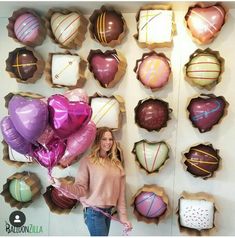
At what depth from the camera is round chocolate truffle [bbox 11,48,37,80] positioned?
9.10 feet

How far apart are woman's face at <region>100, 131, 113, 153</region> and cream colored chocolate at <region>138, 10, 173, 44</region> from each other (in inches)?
30.1

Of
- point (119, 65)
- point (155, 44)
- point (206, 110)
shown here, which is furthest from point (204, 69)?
point (119, 65)

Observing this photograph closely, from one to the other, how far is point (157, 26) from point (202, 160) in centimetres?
104

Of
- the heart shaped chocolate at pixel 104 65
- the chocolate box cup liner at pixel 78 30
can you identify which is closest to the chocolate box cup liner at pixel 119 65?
the heart shaped chocolate at pixel 104 65

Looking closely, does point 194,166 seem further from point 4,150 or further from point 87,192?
point 4,150

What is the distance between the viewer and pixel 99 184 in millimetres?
2395

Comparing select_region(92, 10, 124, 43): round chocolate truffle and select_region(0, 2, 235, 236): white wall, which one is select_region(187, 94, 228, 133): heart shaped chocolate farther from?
select_region(92, 10, 124, 43): round chocolate truffle

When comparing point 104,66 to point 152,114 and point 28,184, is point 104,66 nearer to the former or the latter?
point 152,114

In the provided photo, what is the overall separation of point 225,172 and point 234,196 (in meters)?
0.20

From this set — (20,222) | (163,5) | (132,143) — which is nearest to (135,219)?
(132,143)

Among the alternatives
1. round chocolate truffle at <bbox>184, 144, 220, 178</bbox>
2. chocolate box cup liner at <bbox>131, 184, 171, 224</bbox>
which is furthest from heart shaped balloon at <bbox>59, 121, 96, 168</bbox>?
round chocolate truffle at <bbox>184, 144, 220, 178</bbox>

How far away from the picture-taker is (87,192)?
2.44 meters

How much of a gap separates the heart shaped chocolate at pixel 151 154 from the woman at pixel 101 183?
0.20 meters

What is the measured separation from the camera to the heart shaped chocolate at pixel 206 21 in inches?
98.2
